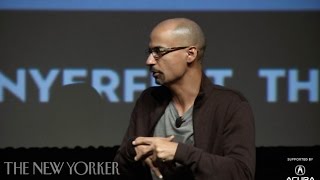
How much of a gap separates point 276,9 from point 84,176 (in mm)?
1476

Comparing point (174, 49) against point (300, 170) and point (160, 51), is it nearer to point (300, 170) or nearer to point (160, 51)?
point (160, 51)

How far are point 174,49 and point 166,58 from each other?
38 millimetres

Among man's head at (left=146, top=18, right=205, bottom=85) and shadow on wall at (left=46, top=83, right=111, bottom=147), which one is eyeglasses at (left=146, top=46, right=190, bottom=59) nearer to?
man's head at (left=146, top=18, right=205, bottom=85)

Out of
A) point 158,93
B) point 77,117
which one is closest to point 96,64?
point 77,117

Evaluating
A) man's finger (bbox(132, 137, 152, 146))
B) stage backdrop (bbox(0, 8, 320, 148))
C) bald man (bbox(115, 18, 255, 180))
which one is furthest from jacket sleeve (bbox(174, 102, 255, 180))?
stage backdrop (bbox(0, 8, 320, 148))

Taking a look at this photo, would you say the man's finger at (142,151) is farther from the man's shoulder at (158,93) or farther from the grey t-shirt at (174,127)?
the man's shoulder at (158,93)

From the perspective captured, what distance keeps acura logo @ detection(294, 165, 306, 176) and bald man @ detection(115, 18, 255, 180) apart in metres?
1.71

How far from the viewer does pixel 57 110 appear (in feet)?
11.5

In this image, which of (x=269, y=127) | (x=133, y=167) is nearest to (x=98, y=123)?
(x=269, y=127)

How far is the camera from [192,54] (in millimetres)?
1838

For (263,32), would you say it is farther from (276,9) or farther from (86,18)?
(86,18)

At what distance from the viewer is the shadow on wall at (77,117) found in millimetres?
3508

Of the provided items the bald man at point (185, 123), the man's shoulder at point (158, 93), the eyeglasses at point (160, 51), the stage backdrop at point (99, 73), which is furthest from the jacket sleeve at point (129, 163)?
the stage backdrop at point (99, 73)

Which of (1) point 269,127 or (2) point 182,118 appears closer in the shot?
(2) point 182,118
